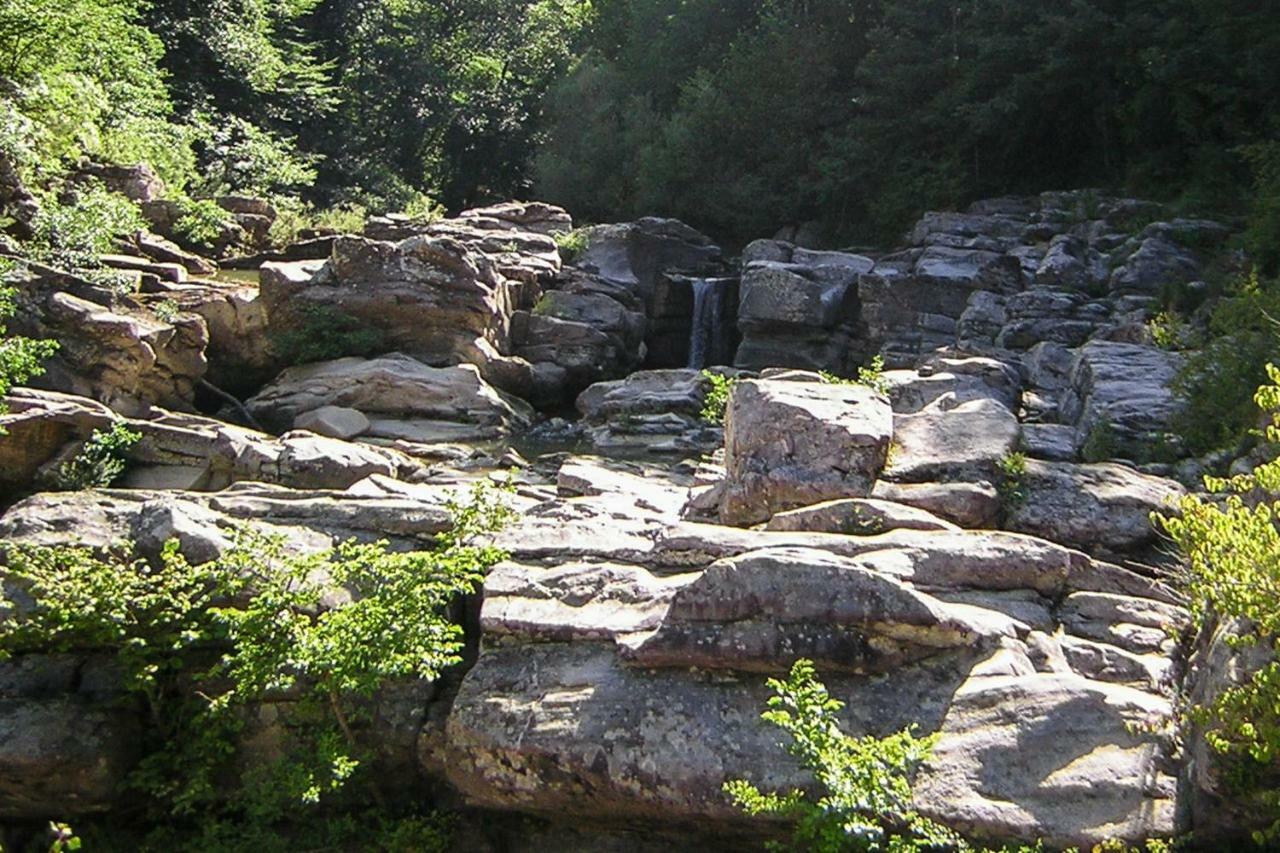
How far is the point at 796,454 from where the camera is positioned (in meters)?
7.44

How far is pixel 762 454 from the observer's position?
7.53 meters

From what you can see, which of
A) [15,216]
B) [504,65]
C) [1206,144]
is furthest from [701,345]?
[504,65]

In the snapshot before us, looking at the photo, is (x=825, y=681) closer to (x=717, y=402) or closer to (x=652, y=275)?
(x=717, y=402)

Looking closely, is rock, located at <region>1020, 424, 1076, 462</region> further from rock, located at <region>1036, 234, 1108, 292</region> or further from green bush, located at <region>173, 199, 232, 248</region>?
green bush, located at <region>173, 199, 232, 248</region>

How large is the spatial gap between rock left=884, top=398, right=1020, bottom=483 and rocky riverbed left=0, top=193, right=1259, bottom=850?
27 millimetres

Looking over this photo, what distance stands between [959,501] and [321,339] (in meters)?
10.5

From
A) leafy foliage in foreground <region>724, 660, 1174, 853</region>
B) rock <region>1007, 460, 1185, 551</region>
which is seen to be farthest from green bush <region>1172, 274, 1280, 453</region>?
leafy foliage in foreground <region>724, 660, 1174, 853</region>

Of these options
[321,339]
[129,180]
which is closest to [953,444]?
[321,339]

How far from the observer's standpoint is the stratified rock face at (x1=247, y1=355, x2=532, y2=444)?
1392 centimetres

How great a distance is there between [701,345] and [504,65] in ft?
56.1

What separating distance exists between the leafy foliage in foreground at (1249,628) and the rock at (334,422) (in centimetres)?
1055

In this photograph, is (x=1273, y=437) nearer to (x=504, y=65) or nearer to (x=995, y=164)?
(x=995, y=164)

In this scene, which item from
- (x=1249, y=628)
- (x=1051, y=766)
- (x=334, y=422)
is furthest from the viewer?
(x=334, y=422)

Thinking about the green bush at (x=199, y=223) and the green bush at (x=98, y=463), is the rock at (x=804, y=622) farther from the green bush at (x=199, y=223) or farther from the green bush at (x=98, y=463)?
the green bush at (x=199, y=223)
